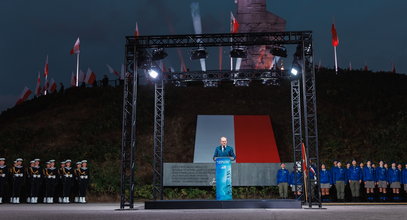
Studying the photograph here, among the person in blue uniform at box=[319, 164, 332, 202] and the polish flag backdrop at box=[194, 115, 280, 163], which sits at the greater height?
the polish flag backdrop at box=[194, 115, 280, 163]

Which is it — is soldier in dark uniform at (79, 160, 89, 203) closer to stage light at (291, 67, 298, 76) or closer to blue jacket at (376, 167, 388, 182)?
stage light at (291, 67, 298, 76)

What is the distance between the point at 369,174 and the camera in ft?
61.1

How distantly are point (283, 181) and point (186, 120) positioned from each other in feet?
42.3

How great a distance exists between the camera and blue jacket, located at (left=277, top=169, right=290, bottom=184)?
1980cm

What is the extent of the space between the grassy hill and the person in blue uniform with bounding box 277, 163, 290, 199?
6.93 meters

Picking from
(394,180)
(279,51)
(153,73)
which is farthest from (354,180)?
(153,73)

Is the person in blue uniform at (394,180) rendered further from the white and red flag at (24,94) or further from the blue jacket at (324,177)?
the white and red flag at (24,94)

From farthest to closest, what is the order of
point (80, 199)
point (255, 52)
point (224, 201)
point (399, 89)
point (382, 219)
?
point (255, 52)
point (399, 89)
point (80, 199)
point (224, 201)
point (382, 219)

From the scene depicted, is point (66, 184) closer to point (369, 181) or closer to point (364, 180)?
point (364, 180)

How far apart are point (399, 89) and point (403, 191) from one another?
56.5 ft

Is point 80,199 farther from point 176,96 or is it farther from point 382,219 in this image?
point 176,96

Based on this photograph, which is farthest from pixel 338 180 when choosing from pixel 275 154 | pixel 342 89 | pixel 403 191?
pixel 342 89

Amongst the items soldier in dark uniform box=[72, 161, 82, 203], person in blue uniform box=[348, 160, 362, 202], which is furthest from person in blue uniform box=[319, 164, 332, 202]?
soldier in dark uniform box=[72, 161, 82, 203]

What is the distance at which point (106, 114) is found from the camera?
3250 cm
